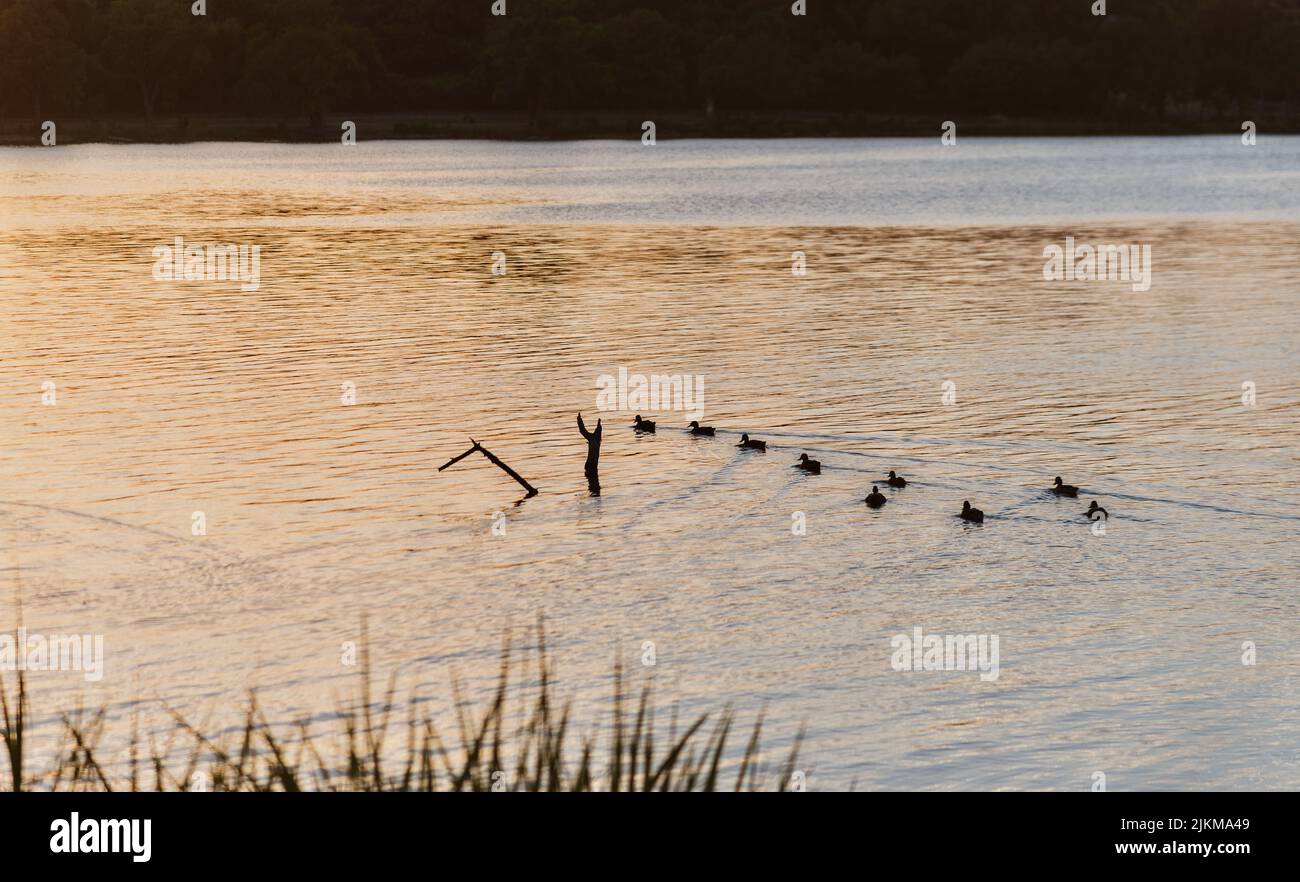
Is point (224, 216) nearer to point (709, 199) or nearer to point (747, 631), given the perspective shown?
point (709, 199)

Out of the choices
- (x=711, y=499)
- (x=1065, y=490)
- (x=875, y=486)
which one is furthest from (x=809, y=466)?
(x=1065, y=490)

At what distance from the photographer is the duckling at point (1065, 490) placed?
86.4 ft

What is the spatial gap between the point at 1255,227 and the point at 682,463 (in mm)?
66946

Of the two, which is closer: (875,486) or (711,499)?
(711,499)

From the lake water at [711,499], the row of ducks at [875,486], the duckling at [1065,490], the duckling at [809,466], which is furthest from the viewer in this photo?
the duckling at [809,466]

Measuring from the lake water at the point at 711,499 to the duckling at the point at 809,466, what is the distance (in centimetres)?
39

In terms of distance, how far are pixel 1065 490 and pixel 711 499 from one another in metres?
5.87

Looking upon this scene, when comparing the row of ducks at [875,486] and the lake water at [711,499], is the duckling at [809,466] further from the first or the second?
the lake water at [711,499]

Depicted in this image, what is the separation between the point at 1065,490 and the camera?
2645cm

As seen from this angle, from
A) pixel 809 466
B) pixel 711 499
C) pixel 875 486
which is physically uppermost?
pixel 809 466

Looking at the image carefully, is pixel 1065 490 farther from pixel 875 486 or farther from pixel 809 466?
pixel 809 466

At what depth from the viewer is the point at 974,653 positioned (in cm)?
1947

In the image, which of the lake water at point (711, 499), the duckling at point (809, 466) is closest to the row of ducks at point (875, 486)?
the duckling at point (809, 466)

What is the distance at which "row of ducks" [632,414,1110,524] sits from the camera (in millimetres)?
25266
